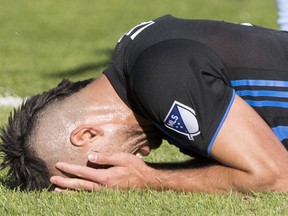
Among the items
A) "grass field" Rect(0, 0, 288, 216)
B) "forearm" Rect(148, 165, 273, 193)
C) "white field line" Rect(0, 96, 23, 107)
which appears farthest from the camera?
"white field line" Rect(0, 96, 23, 107)

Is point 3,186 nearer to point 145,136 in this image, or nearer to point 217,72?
point 145,136

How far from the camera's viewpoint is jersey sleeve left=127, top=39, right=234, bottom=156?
509cm

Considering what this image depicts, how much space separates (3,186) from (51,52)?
6363mm

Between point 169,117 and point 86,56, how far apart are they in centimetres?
664

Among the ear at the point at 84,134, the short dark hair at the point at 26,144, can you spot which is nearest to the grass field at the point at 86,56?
the short dark hair at the point at 26,144

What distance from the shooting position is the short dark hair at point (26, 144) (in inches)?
213

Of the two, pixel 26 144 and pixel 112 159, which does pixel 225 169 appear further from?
pixel 26 144

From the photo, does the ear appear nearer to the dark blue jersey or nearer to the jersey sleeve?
the dark blue jersey

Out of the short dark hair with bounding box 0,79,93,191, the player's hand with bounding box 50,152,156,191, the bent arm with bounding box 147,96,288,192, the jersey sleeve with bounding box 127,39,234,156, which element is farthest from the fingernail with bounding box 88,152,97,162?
the bent arm with bounding box 147,96,288,192

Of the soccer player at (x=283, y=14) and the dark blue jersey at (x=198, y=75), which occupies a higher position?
the dark blue jersey at (x=198, y=75)

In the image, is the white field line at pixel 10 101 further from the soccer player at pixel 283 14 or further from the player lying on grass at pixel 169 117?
the player lying on grass at pixel 169 117

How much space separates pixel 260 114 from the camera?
5395mm

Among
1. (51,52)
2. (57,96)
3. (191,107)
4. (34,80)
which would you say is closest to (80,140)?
(57,96)

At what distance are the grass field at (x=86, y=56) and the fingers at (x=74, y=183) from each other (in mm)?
51
